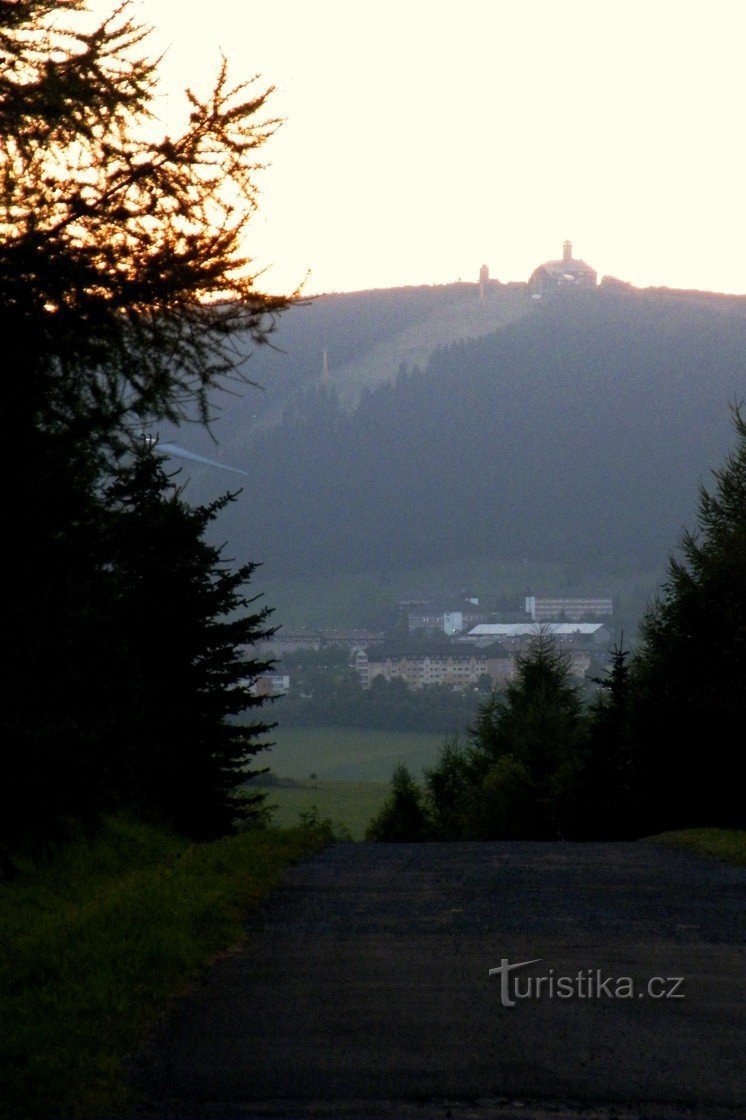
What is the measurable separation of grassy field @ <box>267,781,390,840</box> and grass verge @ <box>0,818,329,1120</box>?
76.7 meters

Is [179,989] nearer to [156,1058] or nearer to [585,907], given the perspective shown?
[156,1058]

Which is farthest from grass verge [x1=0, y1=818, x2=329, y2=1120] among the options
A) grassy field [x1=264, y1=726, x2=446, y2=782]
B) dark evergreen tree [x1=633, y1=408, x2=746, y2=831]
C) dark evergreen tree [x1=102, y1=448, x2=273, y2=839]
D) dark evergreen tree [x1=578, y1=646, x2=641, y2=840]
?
grassy field [x1=264, y1=726, x2=446, y2=782]

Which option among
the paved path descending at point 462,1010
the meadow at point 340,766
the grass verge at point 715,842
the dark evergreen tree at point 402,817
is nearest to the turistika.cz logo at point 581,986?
the paved path descending at point 462,1010

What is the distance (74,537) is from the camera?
10.7 metres

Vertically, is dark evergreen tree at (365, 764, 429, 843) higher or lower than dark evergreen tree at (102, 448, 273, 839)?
lower

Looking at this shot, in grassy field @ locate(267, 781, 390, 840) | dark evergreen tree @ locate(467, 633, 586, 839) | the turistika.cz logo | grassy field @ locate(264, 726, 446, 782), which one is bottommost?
grassy field @ locate(264, 726, 446, 782)

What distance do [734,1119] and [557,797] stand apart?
152ft

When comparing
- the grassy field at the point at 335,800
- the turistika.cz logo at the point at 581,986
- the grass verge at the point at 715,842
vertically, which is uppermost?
the turistika.cz logo at the point at 581,986

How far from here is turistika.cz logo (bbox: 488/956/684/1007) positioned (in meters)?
7.44

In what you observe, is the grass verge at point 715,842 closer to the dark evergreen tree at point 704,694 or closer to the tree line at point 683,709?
the tree line at point 683,709

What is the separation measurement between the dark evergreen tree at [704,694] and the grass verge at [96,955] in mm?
19500

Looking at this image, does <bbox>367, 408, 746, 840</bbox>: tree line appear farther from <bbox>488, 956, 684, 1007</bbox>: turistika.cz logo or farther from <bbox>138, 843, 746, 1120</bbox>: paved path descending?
<bbox>488, 956, 684, 1007</bbox>: turistika.cz logo

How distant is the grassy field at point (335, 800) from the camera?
322 ft

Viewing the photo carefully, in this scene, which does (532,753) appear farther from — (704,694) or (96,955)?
(96,955)
